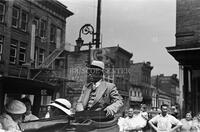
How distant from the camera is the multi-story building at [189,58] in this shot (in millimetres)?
13594

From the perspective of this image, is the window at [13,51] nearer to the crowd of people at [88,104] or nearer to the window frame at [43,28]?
the window frame at [43,28]

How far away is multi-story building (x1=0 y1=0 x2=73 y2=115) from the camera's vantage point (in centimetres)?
2416

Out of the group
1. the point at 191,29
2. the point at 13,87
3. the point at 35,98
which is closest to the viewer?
the point at 13,87

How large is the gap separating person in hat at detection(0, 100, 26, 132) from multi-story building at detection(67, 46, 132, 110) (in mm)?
8075

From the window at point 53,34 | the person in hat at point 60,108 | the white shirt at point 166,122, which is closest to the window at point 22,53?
the window at point 53,34

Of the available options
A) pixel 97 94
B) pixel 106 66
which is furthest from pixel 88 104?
pixel 106 66

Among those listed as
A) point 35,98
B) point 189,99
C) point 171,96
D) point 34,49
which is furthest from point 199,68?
point 171,96

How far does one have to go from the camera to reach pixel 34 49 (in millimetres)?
27188

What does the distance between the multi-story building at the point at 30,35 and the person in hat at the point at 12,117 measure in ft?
65.1

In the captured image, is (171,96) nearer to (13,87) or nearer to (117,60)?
(117,60)

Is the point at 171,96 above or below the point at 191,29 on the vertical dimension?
below

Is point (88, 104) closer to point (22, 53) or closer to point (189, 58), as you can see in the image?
point (189, 58)

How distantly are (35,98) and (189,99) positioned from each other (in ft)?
34.6

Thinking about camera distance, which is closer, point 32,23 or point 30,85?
point 30,85
